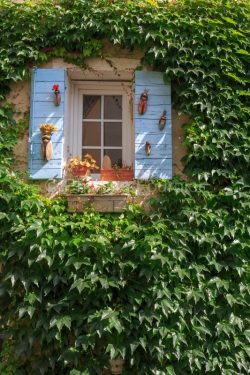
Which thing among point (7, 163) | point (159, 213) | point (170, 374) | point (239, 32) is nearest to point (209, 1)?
point (239, 32)

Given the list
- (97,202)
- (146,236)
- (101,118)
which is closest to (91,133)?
(101,118)

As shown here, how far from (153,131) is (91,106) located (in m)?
0.86

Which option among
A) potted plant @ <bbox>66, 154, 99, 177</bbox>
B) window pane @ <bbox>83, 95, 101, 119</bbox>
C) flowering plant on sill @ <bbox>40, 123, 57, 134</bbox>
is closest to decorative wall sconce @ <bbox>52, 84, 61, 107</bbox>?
flowering plant on sill @ <bbox>40, 123, 57, 134</bbox>

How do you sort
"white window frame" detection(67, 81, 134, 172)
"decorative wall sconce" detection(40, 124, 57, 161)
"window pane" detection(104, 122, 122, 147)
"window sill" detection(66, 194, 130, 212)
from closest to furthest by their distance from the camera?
"window sill" detection(66, 194, 130, 212)
"decorative wall sconce" detection(40, 124, 57, 161)
"white window frame" detection(67, 81, 134, 172)
"window pane" detection(104, 122, 122, 147)

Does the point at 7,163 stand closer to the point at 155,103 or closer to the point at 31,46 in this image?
the point at 31,46

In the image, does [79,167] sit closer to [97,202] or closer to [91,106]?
[97,202]

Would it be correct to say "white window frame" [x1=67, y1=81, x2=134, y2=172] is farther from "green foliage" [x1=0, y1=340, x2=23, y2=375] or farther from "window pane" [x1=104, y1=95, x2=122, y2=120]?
"green foliage" [x1=0, y1=340, x2=23, y2=375]

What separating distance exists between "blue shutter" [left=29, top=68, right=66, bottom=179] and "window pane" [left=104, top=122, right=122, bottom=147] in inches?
24.1

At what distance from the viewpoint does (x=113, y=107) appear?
5293 mm

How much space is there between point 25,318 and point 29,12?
3.10m

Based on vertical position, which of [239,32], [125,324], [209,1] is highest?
[209,1]

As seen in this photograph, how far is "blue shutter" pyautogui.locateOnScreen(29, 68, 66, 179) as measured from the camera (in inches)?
185

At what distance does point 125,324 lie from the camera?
4.21m

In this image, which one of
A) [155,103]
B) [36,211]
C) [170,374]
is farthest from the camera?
[155,103]
